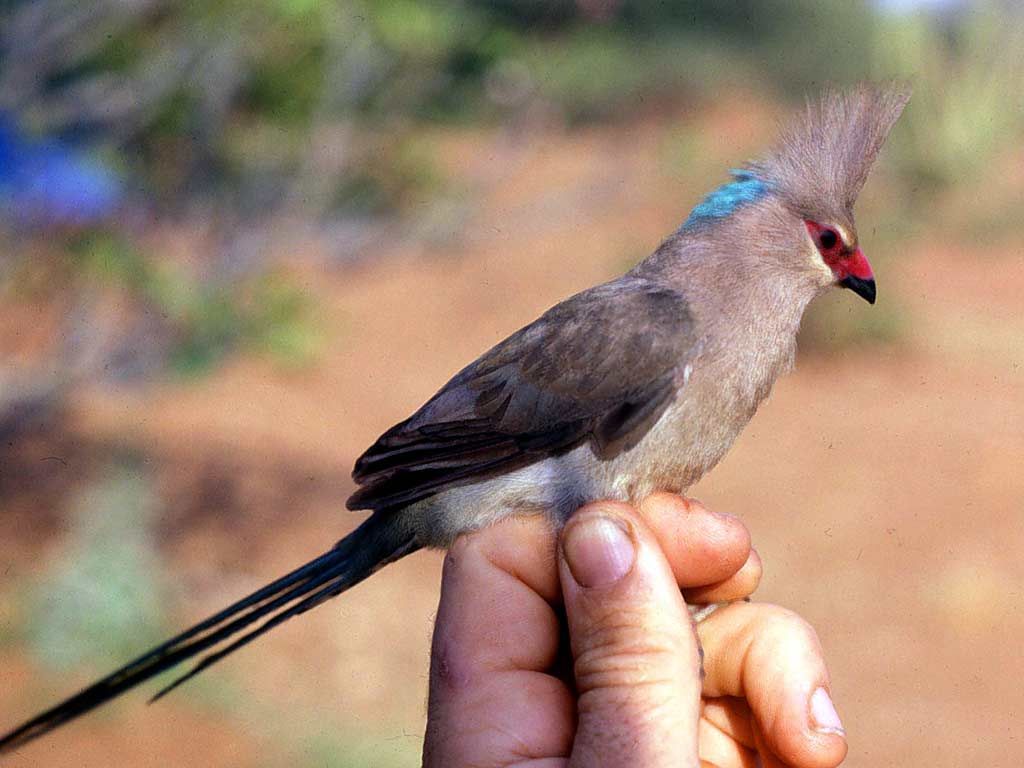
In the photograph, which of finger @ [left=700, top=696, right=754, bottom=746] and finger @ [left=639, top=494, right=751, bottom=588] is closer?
finger @ [left=639, top=494, right=751, bottom=588]

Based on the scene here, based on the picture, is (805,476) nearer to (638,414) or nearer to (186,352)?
(186,352)

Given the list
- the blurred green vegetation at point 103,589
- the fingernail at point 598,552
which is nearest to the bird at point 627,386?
the fingernail at point 598,552

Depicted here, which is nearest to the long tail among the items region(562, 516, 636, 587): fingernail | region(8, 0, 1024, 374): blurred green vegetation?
region(562, 516, 636, 587): fingernail

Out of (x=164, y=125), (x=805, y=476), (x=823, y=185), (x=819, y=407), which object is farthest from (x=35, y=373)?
(x=819, y=407)

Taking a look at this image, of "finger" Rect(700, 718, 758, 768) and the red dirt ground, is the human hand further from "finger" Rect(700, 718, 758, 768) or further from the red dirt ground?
the red dirt ground

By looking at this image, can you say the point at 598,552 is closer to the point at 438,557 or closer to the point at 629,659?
the point at 629,659

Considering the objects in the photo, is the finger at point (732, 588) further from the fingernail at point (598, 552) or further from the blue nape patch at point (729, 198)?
the blue nape patch at point (729, 198)
